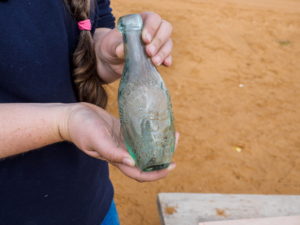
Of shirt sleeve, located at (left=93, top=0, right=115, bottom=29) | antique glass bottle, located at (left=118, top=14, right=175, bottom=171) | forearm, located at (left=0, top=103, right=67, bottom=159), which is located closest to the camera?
forearm, located at (left=0, top=103, right=67, bottom=159)

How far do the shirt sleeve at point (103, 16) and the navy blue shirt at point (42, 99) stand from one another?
20 centimetres

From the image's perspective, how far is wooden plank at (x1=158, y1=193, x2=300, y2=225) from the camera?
159 cm

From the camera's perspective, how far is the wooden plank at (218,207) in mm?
1589

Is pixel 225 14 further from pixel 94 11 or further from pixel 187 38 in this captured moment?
pixel 94 11

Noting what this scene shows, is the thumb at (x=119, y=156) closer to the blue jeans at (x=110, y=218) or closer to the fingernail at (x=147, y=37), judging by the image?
the fingernail at (x=147, y=37)

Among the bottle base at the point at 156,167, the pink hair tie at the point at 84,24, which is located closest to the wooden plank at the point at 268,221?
the bottle base at the point at 156,167

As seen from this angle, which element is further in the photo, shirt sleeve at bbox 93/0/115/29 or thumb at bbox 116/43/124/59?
shirt sleeve at bbox 93/0/115/29

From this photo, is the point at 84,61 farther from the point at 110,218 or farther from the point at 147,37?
the point at 110,218

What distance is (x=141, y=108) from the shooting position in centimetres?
103

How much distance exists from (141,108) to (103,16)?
0.63 metres

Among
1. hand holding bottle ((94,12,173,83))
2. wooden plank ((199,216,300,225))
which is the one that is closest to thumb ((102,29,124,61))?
hand holding bottle ((94,12,173,83))

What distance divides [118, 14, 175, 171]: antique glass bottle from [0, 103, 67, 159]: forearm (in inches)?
8.1

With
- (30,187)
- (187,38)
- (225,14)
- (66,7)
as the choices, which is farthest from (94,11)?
(225,14)

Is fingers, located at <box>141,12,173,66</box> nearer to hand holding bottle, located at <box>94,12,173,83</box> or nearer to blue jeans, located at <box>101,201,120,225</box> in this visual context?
hand holding bottle, located at <box>94,12,173,83</box>
